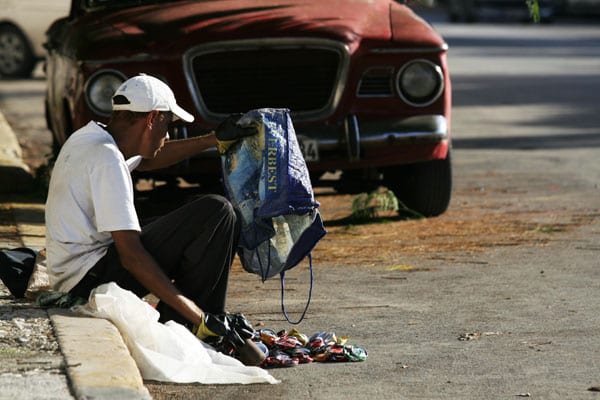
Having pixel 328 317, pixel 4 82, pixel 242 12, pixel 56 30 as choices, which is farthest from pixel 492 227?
pixel 4 82

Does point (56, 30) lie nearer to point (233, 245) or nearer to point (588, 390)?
point (233, 245)

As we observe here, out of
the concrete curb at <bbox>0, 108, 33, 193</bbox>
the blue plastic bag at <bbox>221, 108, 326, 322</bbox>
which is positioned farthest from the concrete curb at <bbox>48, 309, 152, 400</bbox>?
the concrete curb at <bbox>0, 108, 33, 193</bbox>

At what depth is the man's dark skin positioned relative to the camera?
18.5 feet

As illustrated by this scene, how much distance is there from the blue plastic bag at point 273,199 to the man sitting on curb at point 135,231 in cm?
17

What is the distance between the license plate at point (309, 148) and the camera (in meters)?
8.81

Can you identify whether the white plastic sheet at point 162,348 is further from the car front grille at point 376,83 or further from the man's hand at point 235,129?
the car front grille at point 376,83

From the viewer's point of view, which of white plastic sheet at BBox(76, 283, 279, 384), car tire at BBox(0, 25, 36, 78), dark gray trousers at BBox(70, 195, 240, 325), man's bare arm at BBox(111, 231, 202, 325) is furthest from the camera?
car tire at BBox(0, 25, 36, 78)

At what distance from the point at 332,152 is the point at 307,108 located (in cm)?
34

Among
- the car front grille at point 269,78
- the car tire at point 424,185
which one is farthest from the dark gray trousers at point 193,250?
the car tire at point 424,185

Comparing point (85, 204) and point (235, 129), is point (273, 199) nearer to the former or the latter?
point (235, 129)

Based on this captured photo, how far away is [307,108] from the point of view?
9.09 meters

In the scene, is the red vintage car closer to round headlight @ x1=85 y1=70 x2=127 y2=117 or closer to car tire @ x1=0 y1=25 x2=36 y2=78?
round headlight @ x1=85 y1=70 x2=127 y2=117

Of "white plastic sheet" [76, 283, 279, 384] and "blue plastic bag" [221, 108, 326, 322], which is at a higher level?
"blue plastic bag" [221, 108, 326, 322]

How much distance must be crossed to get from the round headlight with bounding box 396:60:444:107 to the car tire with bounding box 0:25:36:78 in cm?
1428
